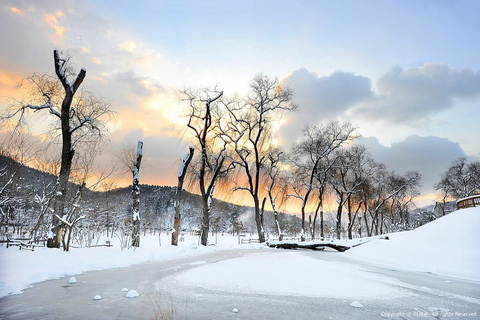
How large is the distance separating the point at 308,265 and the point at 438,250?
679 cm

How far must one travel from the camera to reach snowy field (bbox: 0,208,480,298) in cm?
618

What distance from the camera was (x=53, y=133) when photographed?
1269 cm

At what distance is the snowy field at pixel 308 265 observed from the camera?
20.3 feet

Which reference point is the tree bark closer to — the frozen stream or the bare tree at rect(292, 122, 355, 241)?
the frozen stream

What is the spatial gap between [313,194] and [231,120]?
46.1 feet

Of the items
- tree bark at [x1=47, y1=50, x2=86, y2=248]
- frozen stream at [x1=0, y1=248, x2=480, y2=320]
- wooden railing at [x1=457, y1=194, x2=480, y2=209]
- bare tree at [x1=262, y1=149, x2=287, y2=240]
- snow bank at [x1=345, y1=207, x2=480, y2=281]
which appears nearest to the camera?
frozen stream at [x1=0, y1=248, x2=480, y2=320]

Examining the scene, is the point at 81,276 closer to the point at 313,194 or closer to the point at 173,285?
the point at 173,285

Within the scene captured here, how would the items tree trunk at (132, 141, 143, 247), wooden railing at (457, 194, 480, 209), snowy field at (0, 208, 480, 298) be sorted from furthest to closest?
1. wooden railing at (457, 194, 480, 209)
2. tree trunk at (132, 141, 143, 247)
3. snowy field at (0, 208, 480, 298)

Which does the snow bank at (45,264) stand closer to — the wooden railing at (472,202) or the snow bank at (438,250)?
the snow bank at (438,250)

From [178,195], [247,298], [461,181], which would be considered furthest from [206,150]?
[461,181]

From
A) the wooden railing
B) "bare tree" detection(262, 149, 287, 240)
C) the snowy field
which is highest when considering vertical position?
"bare tree" detection(262, 149, 287, 240)

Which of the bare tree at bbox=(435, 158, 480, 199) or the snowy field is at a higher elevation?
the bare tree at bbox=(435, 158, 480, 199)

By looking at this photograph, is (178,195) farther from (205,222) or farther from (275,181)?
(275,181)

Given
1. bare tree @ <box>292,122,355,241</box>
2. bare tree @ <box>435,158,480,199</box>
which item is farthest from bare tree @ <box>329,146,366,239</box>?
bare tree @ <box>435,158,480,199</box>
